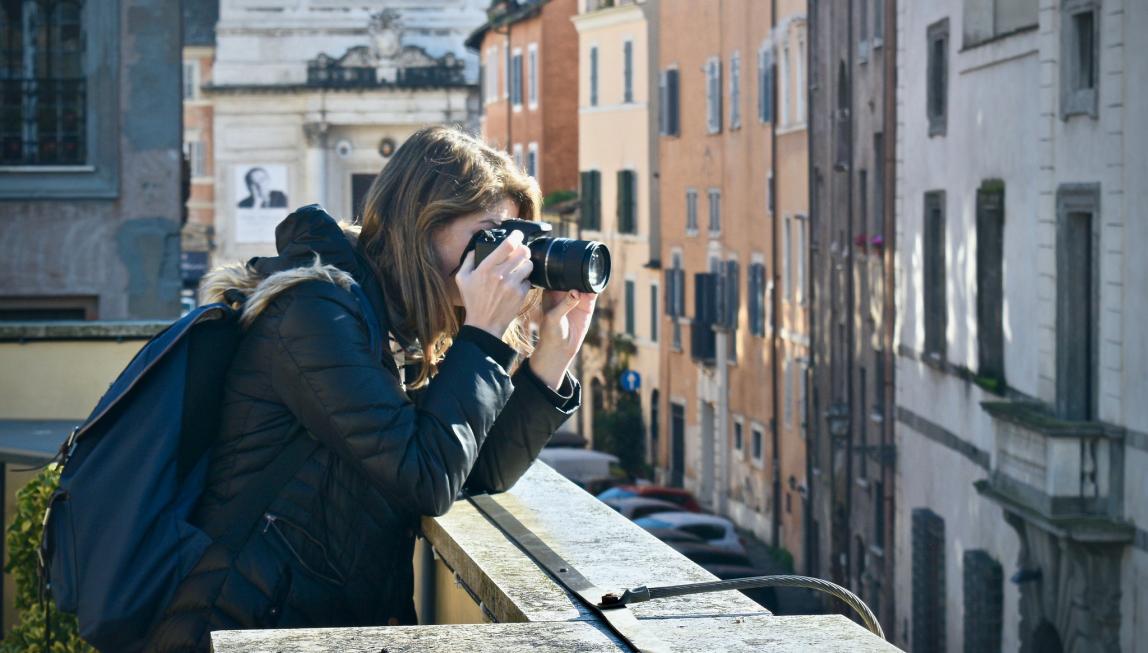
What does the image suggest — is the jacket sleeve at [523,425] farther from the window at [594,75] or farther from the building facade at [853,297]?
the window at [594,75]

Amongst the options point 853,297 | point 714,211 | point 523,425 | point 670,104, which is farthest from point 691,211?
point 523,425

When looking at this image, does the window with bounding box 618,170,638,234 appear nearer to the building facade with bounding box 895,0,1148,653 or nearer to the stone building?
the building facade with bounding box 895,0,1148,653

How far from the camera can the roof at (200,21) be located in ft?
213

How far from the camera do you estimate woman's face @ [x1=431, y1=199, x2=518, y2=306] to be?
356cm

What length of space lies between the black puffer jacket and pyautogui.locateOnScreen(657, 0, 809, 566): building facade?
1059 inches

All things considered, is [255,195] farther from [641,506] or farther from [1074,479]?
[1074,479]

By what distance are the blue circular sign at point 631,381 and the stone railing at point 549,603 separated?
37.2 metres

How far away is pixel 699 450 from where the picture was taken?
3809 cm

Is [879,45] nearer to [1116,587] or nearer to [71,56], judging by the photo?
[1116,587]

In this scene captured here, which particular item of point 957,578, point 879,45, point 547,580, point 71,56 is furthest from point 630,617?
point 879,45

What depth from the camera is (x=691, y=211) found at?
39.2 m

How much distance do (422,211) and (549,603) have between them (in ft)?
2.35

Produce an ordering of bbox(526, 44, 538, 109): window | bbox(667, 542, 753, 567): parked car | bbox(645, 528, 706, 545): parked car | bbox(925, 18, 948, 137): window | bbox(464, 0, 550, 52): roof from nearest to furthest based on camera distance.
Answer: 1. bbox(925, 18, 948, 137): window
2. bbox(667, 542, 753, 567): parked car
3. bbox(645, 528, 706, 545): parked car
4. bbox(464, 0, 550, 52): roof
5. bbox(526, 44, 538, 109): window

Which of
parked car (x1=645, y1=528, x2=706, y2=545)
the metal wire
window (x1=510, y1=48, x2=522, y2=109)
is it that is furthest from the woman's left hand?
window (x1=510, y1=48, x2=522, y2=109)
